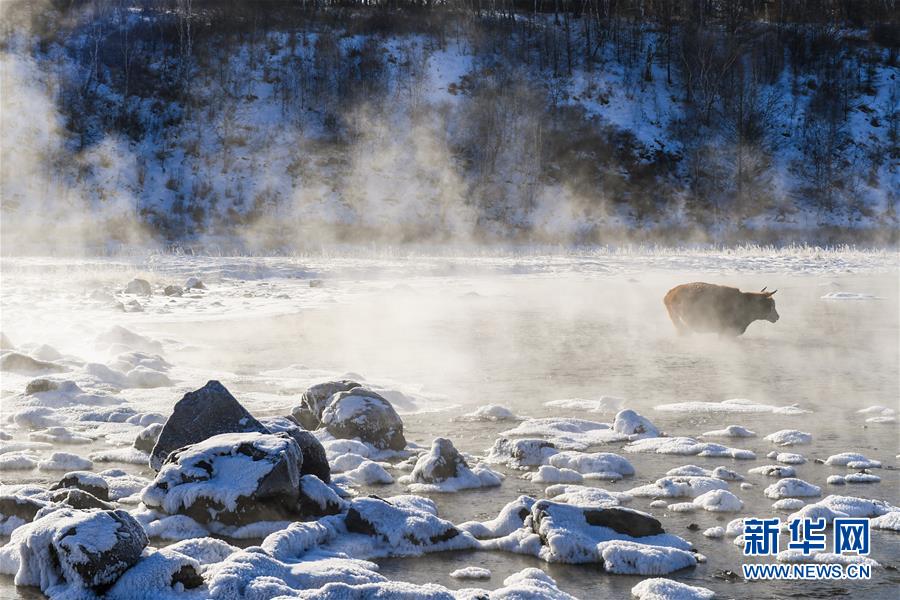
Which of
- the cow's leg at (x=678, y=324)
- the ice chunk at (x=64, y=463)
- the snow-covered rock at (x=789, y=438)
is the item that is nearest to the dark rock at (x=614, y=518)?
the snow-covered rock at (x=789, y=438)

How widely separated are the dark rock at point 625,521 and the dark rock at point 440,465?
48.7 inches

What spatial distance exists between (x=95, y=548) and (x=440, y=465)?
232 cm

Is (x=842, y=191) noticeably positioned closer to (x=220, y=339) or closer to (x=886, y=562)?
(x=220, y=339)

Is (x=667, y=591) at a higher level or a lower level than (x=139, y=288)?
lower

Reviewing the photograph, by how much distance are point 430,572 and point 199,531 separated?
1.29 metres

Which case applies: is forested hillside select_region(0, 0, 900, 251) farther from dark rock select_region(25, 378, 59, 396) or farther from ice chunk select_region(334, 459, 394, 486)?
ice chunk select_region(334, 459, 394, 486)

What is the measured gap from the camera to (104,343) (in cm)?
1103

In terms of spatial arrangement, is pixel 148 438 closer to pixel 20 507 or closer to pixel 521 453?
pixel 20 507

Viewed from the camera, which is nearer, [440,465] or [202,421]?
[440,465]

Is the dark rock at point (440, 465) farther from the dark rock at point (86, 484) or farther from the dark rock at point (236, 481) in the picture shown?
the dark rock at point (86, 484)

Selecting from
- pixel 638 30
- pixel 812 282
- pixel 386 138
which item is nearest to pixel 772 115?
pixel 638 30

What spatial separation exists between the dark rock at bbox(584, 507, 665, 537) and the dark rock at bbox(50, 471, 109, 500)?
2.70m

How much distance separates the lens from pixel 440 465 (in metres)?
5.79

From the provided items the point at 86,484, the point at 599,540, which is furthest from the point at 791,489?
the point at 86,484
